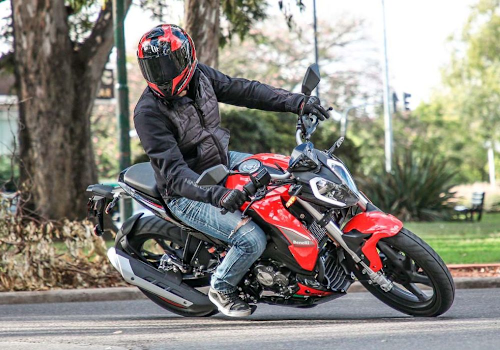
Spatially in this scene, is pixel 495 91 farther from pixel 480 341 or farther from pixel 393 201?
pixel 480 341

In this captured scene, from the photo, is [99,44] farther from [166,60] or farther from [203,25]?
[166,60]

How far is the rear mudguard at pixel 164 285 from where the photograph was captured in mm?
6719

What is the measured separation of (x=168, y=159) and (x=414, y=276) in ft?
5.65

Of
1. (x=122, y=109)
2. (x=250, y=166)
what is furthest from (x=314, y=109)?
(x=122, y=109)

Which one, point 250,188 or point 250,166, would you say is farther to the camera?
point 250,166

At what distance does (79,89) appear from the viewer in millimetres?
15383

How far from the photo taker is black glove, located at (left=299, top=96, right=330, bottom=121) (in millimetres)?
6117

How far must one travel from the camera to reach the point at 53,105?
15070 mm

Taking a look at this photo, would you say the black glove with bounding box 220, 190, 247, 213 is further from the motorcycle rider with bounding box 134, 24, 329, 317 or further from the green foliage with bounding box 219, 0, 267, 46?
the green foliage with bounding box 219, 0, 267, 46

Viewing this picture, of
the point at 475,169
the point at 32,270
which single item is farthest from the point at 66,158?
the point at 475,169

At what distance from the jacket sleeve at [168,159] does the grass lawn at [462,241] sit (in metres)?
5.15

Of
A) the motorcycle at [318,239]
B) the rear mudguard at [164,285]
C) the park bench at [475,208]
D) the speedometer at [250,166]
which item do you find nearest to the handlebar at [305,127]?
the motorcycle at [318,239]

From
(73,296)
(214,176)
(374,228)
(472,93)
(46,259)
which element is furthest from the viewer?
(472,93)

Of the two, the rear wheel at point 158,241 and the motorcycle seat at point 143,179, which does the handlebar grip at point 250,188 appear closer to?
the motorcycle seat at point 143,179
